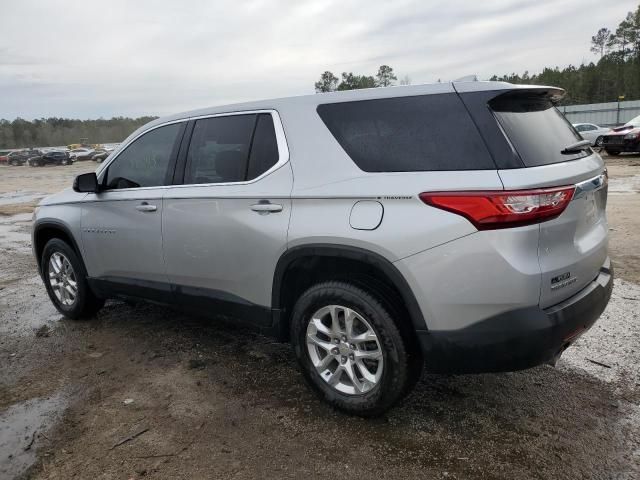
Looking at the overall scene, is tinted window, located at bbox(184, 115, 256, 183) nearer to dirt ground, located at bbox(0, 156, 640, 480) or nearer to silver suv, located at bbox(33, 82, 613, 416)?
silver suv, located at bbox(33, 82, 613, 416)

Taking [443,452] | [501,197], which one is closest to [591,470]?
[443,452]

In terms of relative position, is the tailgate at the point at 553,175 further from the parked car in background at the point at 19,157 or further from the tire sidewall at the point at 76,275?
the parked car in background at the point at 19,157

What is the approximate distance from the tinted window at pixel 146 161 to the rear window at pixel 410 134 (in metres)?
1.53

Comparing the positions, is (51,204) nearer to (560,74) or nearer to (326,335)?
(326,335)

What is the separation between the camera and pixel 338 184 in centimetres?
289

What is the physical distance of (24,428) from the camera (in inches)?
122

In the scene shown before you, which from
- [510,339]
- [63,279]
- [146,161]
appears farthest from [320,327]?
[63,279]

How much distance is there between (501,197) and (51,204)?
4215 mm

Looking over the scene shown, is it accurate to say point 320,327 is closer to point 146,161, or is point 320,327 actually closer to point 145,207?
point 145,207

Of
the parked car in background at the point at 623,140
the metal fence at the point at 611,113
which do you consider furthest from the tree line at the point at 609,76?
the parked car in background at the point at 623,140

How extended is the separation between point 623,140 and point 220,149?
21.2 meters

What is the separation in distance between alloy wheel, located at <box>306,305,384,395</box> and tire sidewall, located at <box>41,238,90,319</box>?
104 inches

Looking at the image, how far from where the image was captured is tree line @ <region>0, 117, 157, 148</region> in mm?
117250

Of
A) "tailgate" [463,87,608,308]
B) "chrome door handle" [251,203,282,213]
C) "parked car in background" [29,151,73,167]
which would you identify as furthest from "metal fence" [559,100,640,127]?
"chrome door handle" [251,203,282,213]
